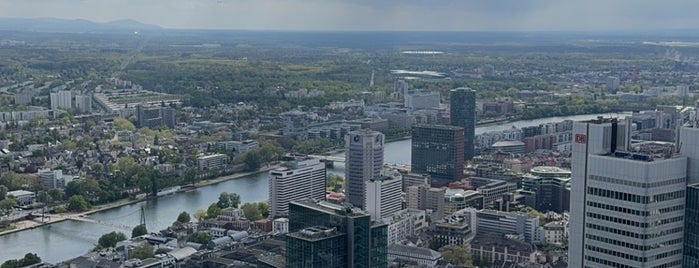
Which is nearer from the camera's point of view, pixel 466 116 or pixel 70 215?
pixel 70 215

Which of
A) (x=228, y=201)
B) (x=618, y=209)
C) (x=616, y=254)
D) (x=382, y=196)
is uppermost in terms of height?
(x=618, y=209)

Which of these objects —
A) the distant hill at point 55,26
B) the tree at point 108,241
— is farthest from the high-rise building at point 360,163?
the distant hill at point 55,26

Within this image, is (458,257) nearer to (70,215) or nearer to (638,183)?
(638,183)

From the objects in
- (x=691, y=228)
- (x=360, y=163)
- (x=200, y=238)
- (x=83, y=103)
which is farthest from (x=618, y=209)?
(x=83, y=103)

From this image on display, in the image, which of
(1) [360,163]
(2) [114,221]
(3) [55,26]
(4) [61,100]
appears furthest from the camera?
(3) [55,26]

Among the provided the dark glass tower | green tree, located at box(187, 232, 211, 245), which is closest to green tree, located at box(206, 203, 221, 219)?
green tree, located at box(187, 232, 211, 245)

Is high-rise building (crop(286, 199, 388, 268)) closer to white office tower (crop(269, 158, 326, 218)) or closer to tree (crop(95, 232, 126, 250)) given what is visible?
tree (crop(95, 232, 126, 250))

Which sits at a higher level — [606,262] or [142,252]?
[606,262]
